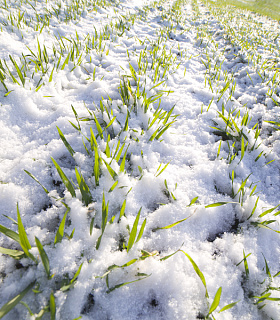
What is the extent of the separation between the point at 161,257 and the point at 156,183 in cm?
49

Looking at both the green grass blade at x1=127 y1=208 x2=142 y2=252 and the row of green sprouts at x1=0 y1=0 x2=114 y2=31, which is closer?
the green grass blade at x1=127 y1=208 x2=142 y2=252

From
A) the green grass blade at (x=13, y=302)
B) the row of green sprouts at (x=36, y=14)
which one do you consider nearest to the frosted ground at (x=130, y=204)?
the green grass blade at (x=13, y=302)

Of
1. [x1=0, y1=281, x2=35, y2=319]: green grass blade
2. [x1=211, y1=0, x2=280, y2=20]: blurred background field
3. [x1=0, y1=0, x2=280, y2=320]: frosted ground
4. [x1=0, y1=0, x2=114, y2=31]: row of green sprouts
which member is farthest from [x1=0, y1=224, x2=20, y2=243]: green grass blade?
[x1=211, y1=0, x2=280, y2=20]: blurred background field

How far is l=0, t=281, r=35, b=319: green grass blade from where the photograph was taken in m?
0.66

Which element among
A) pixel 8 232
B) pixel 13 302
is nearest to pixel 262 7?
pixel 8 232

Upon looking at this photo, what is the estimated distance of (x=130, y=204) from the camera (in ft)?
3.86

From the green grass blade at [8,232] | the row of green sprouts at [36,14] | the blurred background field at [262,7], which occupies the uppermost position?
the blurred background field at [262,7]

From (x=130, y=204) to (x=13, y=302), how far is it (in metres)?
0.69

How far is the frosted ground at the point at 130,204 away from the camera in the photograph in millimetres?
833

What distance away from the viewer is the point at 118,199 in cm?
117

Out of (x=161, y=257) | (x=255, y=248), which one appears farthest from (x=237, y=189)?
(x=161, y=257)

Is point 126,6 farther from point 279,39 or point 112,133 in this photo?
point 112,133

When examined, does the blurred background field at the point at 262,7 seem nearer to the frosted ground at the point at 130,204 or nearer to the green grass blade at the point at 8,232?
the frosted ground at the point at 130,204

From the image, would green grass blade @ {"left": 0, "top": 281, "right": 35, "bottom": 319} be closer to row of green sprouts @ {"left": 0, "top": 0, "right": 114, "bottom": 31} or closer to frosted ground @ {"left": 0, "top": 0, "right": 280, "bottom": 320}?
frosted ground @ {"left": 0, "top": 0, "right": 280, "bottom": 320}
